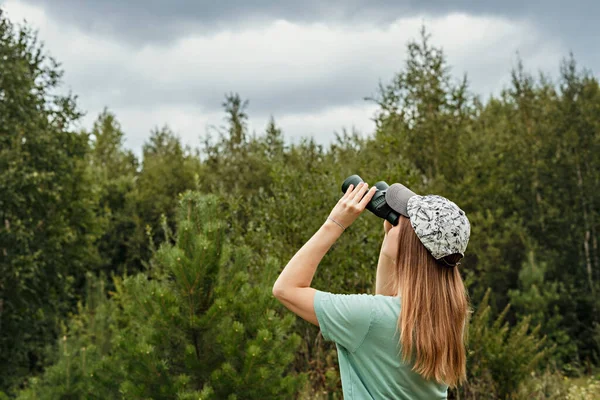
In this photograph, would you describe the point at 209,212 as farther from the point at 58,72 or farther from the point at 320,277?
the point at 58,72

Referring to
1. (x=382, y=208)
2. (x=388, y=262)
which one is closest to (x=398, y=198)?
(x=382, y=208)

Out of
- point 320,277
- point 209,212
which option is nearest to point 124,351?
point 209,212

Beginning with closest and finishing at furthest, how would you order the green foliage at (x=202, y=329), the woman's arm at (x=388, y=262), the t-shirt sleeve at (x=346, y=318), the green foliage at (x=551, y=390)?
the t-shirt sleeve at (x=346, y=318)
the woman's arm at (x=388, y=262)
the green foliage at (x=202, y=329)
the green foliage at (x=551, y=390)

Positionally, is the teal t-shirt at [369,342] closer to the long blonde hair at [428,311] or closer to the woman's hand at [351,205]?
the long blonde hair at [428,311]

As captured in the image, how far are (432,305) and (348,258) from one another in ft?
20.7

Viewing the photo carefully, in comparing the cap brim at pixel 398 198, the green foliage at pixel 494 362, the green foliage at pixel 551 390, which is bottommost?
the green foliage at pixel 551 390

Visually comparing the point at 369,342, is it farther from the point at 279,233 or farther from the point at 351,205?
the point at 279,233

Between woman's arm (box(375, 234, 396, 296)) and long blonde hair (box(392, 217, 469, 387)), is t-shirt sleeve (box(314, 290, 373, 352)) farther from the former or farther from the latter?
woman's arm (box(375, 234, 396, 296))

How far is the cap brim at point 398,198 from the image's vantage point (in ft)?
6.31

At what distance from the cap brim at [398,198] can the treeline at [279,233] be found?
335 centimetres

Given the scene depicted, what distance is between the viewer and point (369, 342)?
72.9 inches

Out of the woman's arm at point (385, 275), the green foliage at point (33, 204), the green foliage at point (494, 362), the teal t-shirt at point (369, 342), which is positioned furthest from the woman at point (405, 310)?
the green foliage at point (33, 204)

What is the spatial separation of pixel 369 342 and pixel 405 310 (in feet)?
0.47

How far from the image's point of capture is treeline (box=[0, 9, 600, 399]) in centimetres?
539
